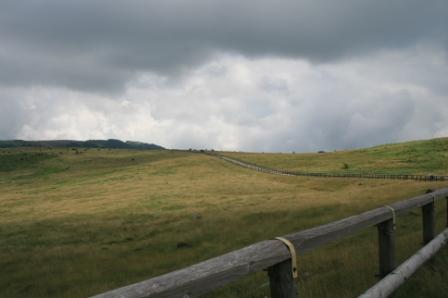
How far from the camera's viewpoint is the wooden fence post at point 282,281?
13.5ft

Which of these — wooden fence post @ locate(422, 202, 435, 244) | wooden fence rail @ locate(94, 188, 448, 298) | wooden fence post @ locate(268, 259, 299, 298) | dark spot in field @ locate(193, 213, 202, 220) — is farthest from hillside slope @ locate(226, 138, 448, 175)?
wooden fence post @ locate(268, 259, 299, 298)

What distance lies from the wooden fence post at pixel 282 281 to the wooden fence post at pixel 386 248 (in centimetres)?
331

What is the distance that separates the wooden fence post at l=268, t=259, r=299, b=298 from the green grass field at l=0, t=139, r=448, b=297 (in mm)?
3960

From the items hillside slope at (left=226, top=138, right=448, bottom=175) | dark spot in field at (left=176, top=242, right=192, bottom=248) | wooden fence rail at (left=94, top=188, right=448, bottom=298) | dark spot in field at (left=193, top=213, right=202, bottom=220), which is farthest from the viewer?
hillside slope at (left=226, top=138, right=448, bottom=175)

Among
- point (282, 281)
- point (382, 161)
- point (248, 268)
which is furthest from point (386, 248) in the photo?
point (382, 161)

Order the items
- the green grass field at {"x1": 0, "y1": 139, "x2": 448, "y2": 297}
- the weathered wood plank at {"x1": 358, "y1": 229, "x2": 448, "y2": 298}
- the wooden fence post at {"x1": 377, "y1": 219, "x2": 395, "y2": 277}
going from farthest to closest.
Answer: the green grass field at {"x1": 0, "y1": 139, "x2": 448, "y2": 297} < the wooden fence post at {"x1": 377, "y1": 219, "x2": 395, "y2": 277} < the weathered wood plank at {"x1": 358, "y1": 229, "x2": 448, "y2": 298}

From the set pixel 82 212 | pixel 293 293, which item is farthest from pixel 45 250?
pixel 293 293

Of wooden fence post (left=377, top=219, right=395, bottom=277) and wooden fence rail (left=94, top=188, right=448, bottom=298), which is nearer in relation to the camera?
wooden fence rail (left=94, top=188, right=448, bottom=298)

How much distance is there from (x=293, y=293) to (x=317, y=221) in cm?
2296

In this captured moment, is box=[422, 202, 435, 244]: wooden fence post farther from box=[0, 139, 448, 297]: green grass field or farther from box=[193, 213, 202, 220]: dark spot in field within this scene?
box=[193, 213, 202, 220]: dark spot in field

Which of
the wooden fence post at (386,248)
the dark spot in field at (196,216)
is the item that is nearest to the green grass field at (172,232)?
the dark spot in field at (196,216)

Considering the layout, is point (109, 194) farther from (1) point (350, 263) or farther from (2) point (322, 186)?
(1) point (350, 263)

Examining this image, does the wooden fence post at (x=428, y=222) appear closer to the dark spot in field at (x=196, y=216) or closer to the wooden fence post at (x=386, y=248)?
the wooden fence post at (x=386, y=248)

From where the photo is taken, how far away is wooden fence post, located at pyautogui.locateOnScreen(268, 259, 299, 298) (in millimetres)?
4121
